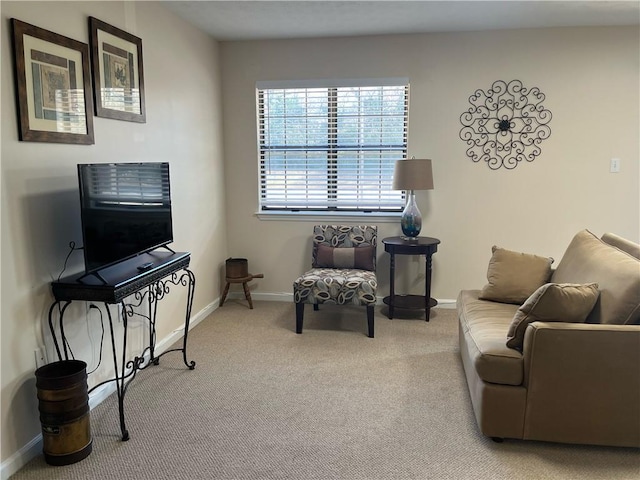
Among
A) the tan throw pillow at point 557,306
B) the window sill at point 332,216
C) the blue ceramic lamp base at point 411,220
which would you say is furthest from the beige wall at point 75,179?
the tan throw pillow at point 557,306

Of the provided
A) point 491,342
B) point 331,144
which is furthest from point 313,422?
point 331,144

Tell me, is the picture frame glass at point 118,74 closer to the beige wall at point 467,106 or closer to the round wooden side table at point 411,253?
the beige wall at point 467,106

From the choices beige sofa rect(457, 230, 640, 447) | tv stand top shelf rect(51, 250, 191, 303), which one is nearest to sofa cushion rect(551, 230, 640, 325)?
beige sofa rect(457, 230, 640, 447)

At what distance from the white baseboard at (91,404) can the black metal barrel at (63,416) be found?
0.07 meters

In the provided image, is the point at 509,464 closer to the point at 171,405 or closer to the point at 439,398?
the point at 439,398

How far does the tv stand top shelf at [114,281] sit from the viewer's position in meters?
2.26

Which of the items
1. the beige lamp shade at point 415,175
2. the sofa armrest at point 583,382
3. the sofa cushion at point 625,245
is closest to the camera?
the sofa armrest at point 583,382

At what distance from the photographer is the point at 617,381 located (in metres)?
2.15

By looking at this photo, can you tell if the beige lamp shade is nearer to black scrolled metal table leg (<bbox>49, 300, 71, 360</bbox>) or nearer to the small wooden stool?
the small wooden stool

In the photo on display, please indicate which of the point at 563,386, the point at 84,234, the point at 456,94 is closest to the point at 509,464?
the point at 563,386

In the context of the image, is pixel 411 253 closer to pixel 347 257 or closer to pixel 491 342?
pixel 347 257

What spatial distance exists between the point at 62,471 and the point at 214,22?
10.5 ft

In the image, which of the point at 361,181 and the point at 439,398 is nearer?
the point at 439,398

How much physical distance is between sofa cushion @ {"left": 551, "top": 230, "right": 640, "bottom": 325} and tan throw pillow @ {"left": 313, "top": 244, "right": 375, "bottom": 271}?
5.22 feet
